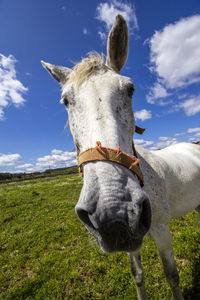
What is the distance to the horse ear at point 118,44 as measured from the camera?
2336 millimetres

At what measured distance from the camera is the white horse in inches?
47.6

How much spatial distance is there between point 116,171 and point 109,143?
311 millimetres

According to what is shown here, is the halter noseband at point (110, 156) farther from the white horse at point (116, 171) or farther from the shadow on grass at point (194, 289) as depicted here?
the shadow on grass at point (194, 289)

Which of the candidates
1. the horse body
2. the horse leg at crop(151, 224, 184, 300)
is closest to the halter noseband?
the horse body

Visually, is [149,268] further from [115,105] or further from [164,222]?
[115,105]

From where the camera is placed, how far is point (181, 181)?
3.27m

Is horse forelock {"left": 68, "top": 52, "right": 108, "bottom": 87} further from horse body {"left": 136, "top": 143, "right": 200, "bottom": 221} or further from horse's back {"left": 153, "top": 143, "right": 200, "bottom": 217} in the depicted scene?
horse's back {"left": 153, "top": 143, "right": 200, "bottom": 217}

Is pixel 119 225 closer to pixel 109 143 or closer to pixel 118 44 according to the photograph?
pixel 109 143

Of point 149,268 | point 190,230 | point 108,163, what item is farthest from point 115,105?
point 190,230

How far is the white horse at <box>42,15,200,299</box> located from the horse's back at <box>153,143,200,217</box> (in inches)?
0.8

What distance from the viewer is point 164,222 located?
248cm

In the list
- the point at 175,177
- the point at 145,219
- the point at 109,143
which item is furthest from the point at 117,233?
the point at 175,177

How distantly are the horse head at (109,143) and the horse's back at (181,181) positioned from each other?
1.77 meters

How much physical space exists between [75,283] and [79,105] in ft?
14.3
